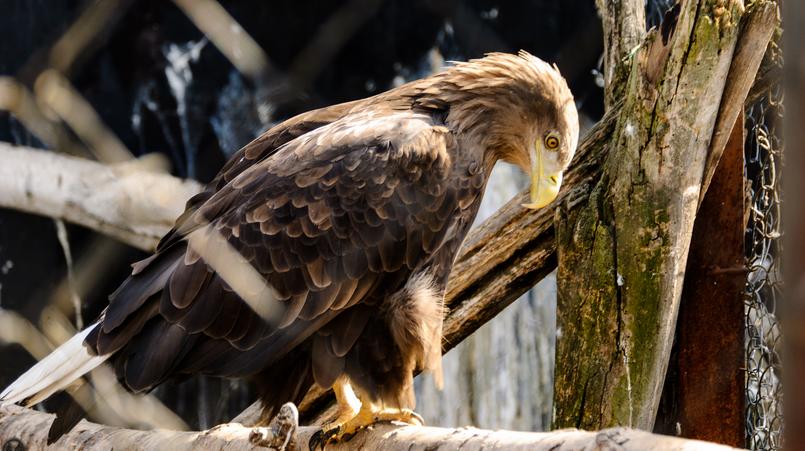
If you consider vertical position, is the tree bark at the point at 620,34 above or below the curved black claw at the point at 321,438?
above

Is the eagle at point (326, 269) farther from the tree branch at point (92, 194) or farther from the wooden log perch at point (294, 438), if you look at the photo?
the tree branch at point (92, 194)

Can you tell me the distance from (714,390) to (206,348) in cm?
153

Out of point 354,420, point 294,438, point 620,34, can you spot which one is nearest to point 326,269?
point 354,420

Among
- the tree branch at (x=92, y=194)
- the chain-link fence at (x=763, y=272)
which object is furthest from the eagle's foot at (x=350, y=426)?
the tree branch at (x=92, y=194)

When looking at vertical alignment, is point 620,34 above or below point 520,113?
above

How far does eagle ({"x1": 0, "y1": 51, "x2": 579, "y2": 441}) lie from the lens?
8.85ft

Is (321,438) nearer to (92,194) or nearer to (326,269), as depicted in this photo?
(326,269)

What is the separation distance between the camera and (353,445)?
268 cm

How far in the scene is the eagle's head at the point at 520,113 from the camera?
302cm

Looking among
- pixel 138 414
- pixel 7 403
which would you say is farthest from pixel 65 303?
pixel 7 403

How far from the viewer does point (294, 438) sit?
7.50 ft

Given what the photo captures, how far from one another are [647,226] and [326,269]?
0.95 meters

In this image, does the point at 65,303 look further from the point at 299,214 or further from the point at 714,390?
the point at 714,390

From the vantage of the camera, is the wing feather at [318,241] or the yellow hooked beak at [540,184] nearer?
the wing feather at [318,241]
